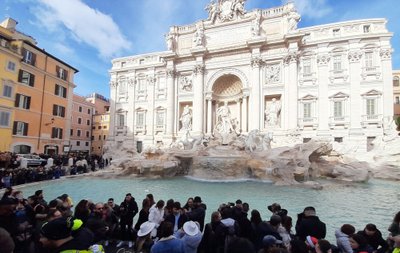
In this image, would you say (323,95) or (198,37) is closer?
(323,95)

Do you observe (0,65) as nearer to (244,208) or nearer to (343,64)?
(244,208)

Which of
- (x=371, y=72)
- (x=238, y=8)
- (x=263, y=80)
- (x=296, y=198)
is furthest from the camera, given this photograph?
(x=238, y=8)

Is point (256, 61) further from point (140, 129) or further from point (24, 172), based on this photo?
point (24, 172)

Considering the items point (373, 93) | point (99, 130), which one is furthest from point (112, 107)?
point (373, 93)

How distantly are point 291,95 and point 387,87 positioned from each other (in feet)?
25.7

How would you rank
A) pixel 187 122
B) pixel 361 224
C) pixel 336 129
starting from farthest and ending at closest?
pixel 187 122, pixel 336 129, pixel 361 224

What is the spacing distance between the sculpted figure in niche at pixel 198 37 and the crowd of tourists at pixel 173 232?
2345 cm

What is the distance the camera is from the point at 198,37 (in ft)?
84.7

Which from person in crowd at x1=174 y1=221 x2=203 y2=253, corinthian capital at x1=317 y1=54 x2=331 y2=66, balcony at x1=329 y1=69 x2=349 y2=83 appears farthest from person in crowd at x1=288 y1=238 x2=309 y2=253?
corinthian capital at x1=317 y1=54 x2=331 y2=66

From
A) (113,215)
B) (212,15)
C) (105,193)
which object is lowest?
(105,193)

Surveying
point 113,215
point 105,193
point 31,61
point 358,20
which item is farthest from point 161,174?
point 358,20

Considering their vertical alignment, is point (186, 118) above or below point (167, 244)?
above

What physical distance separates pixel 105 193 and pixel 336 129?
67.0 feet

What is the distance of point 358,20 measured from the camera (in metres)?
21.4
